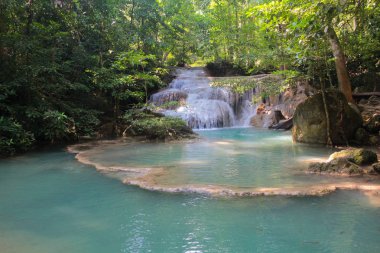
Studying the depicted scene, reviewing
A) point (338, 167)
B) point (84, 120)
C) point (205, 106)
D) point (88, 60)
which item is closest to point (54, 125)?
point (84, 120)

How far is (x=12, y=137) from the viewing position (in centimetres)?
993

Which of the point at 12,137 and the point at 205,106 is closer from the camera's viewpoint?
the point at 12,137

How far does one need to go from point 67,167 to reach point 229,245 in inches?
216

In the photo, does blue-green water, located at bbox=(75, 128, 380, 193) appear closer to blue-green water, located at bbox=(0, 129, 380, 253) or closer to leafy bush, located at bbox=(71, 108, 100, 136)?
blue-green water, located at bbox=(0, 129, 380, 253)

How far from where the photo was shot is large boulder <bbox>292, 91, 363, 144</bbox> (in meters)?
10.6

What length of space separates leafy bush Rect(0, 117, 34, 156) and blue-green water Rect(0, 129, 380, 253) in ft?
12.6

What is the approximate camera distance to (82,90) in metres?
13.6

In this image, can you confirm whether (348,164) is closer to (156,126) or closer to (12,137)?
(156,126)

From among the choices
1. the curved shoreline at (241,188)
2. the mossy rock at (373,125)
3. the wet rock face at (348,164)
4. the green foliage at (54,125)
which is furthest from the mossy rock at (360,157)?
the green foliage at (54,125)

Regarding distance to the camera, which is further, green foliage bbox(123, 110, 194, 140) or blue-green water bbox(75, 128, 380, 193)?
green foliage bbox(123, 110, 194, 140)

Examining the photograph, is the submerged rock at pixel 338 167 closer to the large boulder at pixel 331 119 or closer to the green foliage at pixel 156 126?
the large boulder at pixel 331 119

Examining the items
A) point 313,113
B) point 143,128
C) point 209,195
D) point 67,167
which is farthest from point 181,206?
point 143,128

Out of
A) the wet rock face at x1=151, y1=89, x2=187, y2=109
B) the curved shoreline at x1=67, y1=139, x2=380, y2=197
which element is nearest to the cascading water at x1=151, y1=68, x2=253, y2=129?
the wet rock face at x1=151, y1=89, x2=187, y2=109

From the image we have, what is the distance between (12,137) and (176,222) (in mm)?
7323
